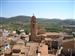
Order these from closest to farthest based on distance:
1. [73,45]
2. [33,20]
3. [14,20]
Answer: [73,45] < [33,20] < [14,20]

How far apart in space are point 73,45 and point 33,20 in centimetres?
331

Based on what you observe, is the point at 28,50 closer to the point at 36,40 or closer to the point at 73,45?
the point at 73,45

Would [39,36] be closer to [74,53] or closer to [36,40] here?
[36,40]

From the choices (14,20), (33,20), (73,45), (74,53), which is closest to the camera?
(74,53)

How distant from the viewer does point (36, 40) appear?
24.5ft

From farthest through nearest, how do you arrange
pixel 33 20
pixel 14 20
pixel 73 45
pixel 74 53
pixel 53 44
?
pixel 14 20 < pixel 33 20 < pixel 53 44 < pixel 73 45 < pixel 74 53

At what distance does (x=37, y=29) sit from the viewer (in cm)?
792

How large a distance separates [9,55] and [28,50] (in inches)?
22.5

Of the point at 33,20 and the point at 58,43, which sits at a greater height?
the point at 33,20

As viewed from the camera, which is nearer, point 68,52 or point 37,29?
point 68,52

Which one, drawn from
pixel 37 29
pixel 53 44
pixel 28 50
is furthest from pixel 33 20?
pixel 28 50

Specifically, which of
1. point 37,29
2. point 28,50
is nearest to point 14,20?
point 37,29

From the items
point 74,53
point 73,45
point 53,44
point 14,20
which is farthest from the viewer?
point 14,20

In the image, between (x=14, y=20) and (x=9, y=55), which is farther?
(x=14, y=20)
